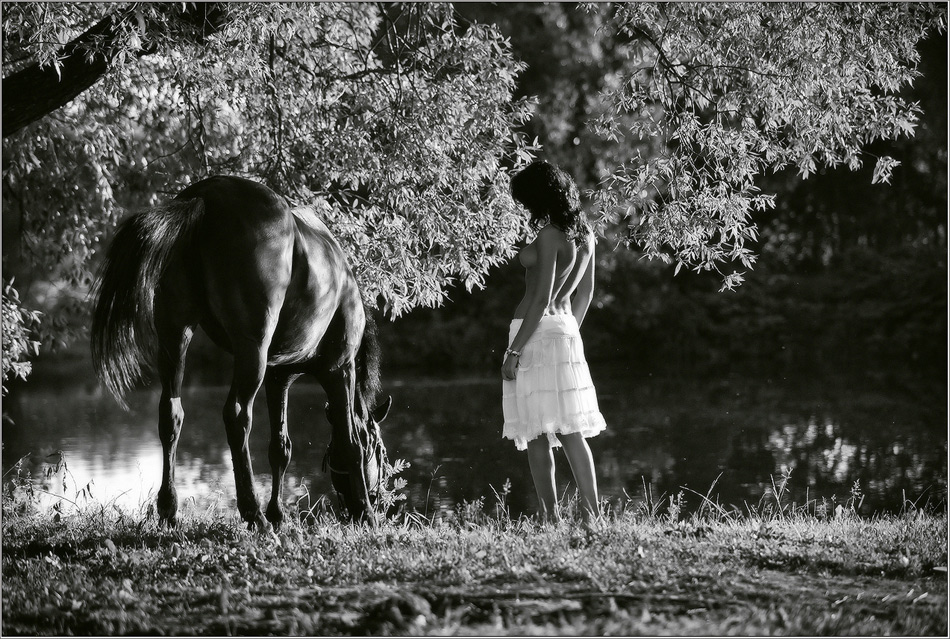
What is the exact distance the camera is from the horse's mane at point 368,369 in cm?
621

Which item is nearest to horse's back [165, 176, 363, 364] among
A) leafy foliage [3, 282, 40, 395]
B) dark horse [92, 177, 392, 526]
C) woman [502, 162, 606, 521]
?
dark horse [92, 177, 392, 526]

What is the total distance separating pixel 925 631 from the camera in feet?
11.1

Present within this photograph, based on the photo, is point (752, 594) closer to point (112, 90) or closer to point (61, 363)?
point (112, 90)

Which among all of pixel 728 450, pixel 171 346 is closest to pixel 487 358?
pixel 728 450

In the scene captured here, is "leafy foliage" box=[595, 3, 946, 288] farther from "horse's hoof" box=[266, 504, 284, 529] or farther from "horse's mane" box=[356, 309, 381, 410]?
"horse's hoof" box=[266, 504, 284, 529]

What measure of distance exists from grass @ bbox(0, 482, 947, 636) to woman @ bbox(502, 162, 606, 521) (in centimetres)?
52

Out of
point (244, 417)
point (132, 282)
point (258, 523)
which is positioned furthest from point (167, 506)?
point (132, 282)

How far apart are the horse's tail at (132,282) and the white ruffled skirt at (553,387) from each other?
192cm

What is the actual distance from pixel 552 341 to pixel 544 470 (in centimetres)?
77

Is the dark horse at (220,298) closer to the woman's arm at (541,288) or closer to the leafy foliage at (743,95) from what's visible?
the woman's arm at (541,288)

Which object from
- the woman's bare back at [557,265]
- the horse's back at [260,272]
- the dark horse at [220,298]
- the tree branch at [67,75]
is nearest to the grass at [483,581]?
the dark horse at [220,298]

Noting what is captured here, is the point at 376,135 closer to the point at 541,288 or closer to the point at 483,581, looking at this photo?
the point at 541,288

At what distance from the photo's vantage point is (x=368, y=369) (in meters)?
6.21

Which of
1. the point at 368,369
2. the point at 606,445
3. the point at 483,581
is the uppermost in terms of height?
the point at 368,369
